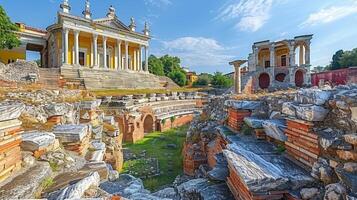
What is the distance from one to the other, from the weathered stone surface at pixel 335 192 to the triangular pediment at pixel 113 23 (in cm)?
2803

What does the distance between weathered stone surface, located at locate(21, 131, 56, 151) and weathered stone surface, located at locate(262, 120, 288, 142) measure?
3.27 meters

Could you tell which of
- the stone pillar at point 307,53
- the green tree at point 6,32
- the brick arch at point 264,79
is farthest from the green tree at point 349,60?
the green tree at point 6,32

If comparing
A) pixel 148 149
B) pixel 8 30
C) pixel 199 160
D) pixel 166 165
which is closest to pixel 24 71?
pixel 8 30

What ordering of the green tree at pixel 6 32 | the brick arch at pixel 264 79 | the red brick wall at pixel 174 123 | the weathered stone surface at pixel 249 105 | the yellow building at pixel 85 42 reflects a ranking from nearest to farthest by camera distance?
the weathered stone surface at pixel 249 105, the red brick wall at pixel 174 123, the green tree at pixel 6 32, the yellow building at pixel 85 42, the brick arch at pixel 264 79

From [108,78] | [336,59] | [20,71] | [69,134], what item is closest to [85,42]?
[108,78]

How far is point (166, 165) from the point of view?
862 centimetres

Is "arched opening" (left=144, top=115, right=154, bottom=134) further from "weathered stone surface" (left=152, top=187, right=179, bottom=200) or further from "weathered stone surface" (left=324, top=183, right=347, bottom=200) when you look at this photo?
"weathered stone surface" (left=324, top=183, right=347, bottom=200)

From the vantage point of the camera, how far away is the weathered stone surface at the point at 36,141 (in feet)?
10.5

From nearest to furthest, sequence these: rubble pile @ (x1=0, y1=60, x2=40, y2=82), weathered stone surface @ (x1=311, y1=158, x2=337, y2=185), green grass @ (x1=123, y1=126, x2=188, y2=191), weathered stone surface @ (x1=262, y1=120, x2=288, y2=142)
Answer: weathered stone surface @ (x1=311, y1=158, x2=337, y2=185) → weathered stone surface @ (x1=262, y1=120, x2=288, y2=142) → green grass @ (x1=123, y1=126, x2=188, y2=191) → rubble pile @ (x1=0, y1=60, x2=40, y2=82)

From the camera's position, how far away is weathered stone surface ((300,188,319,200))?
2.35m

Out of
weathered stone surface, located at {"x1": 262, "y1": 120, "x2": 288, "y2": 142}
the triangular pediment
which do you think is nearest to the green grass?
weathered stone surface, located at {"x1": 262, "y1": 120, "x2": 288, "y2": 142}

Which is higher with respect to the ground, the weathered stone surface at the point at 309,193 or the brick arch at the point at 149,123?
the weathered stone surface at the point at 309,193

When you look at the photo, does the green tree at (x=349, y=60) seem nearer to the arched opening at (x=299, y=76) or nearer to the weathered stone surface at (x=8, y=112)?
the arched opening at (x=299, y=76)

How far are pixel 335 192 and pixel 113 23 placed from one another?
30459 millimetres
